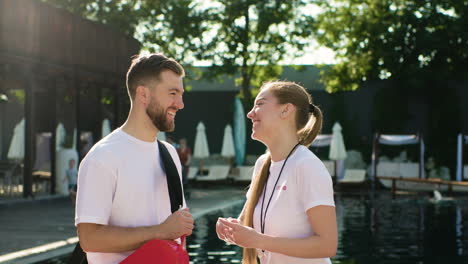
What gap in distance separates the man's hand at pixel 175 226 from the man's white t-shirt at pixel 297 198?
0.51 metres

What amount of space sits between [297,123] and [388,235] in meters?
9.95

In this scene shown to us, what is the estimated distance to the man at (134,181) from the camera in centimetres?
310

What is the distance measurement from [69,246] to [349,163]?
24.1 m

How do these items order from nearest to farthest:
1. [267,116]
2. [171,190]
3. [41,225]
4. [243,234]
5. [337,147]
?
[171,190] → [243,234] → [267,116] → [41,225] → [337,147]

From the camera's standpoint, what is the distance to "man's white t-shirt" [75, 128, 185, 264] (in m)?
3.10

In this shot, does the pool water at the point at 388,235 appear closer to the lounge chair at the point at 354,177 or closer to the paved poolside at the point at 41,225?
the paved poolside at the point at 41,225

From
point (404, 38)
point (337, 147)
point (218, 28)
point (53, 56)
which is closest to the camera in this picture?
point (53, 56)

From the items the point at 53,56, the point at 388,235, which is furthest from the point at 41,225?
the point at 53,56

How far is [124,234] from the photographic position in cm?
312

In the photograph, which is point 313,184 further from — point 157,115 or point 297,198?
point 157,115

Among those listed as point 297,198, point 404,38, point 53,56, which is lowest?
point 297,198

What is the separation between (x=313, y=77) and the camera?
45.8 metres

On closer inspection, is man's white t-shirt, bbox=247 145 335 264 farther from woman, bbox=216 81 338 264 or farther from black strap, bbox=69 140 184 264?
black strap, bbox=69 140 184 264

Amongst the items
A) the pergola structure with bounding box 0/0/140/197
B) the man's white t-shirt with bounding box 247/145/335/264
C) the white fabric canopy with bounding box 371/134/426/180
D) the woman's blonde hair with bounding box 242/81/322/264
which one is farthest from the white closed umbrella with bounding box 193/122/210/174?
the man's white t-shirt with bounding box 247/145/335/264
